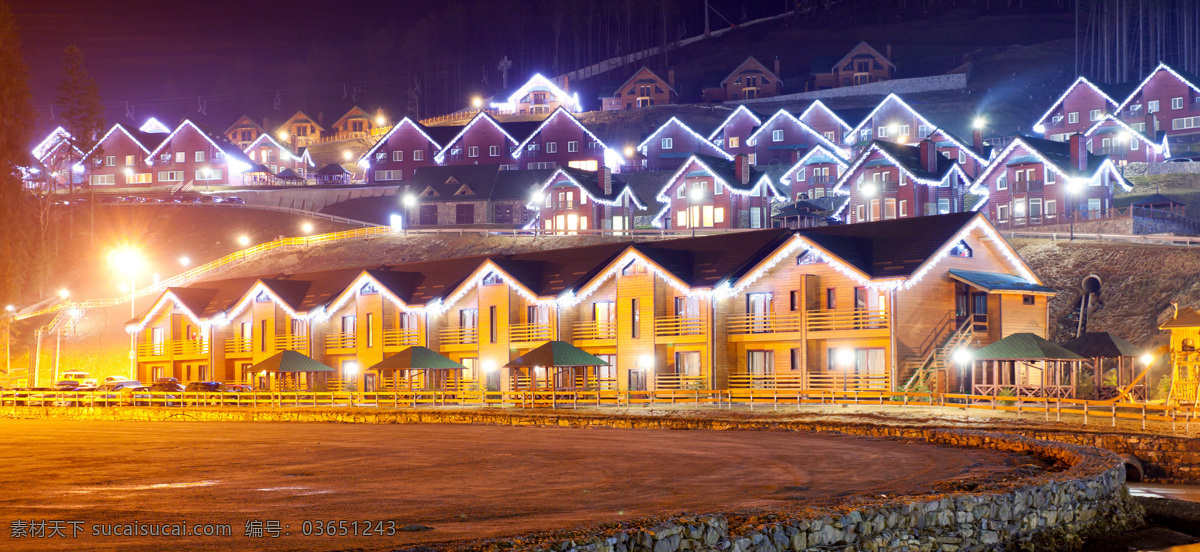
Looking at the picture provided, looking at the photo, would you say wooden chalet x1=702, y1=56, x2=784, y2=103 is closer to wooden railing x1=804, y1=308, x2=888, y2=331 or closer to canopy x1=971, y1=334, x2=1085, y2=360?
wooden railing x1=804, y1=308, x2=888, y2=331

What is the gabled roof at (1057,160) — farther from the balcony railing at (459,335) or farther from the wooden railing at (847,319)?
the balcony railing at (459,335)

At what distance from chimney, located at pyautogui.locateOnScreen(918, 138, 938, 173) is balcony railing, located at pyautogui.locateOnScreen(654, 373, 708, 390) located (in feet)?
108

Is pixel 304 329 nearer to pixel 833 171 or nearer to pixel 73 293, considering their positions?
pixel 73 293

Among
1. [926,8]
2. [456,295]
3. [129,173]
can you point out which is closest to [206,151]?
[129,173]

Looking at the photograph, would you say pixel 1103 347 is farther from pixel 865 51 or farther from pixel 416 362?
pixel 865 51

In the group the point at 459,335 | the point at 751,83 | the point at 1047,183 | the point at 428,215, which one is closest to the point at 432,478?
the point at 459,335

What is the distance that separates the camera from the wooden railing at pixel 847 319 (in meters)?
43.7

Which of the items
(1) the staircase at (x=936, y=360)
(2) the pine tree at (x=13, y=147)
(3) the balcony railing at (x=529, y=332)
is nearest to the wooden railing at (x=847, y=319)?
(1) the staircase at (x=936, y=360)

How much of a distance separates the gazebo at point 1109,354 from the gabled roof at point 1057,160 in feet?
92.7

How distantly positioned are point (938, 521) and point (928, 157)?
62085 millimetres

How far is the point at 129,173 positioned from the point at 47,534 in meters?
112

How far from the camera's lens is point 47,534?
44.8 ft

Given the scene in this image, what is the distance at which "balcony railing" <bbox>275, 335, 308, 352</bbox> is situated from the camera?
203ft

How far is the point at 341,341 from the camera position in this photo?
61.3 metres
